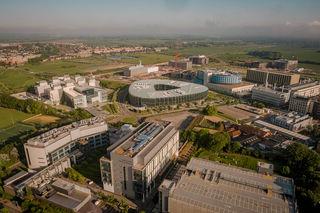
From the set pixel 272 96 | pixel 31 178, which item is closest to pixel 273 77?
pixel 272 96

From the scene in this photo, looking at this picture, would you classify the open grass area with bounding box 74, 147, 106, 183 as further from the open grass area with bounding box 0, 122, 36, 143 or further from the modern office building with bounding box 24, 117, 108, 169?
the open grass area with bounding box 0, 122, 36, 143

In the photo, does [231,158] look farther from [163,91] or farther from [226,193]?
[163,91]

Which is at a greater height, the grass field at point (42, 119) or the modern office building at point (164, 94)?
the modern office building at point (164, 94)

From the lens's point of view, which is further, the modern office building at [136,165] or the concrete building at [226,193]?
the modern office building at [136,165]

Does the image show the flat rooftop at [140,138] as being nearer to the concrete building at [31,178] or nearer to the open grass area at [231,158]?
the open grass area at [231,158]

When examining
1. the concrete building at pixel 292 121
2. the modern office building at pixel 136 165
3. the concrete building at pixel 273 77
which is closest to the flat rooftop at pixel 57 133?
the modern office building at pixel 136 165
